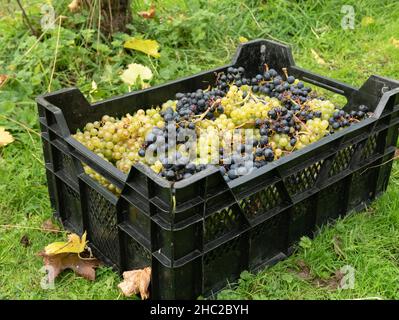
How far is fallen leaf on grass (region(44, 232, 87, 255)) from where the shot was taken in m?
2.55

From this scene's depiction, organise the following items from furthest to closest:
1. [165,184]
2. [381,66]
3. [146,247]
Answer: [381,66] → [146,247] → [165,184]

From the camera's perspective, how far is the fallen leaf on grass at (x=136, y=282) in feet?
7.59

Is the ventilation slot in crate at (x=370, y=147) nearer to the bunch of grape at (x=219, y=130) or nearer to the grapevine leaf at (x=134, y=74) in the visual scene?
the bunch of grape at (x=219, y=130)

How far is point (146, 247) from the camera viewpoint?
87.3 inches

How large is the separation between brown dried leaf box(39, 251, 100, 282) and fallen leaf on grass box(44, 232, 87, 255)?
26 mm

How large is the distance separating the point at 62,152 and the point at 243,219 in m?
0.86

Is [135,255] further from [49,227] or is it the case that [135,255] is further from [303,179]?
[303,179]

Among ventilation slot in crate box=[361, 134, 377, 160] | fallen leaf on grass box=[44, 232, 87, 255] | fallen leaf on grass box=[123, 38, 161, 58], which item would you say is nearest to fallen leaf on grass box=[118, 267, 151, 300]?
fallen leaf on grass box=[44, 232, 87, 255]

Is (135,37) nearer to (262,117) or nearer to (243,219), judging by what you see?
(262,117)

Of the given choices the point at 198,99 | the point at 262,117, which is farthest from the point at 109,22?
the point at 262,117

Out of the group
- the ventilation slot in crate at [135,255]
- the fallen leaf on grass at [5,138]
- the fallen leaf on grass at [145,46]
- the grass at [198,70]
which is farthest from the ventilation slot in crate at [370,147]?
the fallen leaf on grass at [5,138]

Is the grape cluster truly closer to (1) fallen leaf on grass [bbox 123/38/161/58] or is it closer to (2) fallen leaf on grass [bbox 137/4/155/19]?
(1) fallen leaf on grass [bbox 123/38/161/58]

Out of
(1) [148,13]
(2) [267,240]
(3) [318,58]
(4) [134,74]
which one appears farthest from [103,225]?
(3) [318,58]

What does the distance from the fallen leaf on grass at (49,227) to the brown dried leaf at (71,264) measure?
217mm
